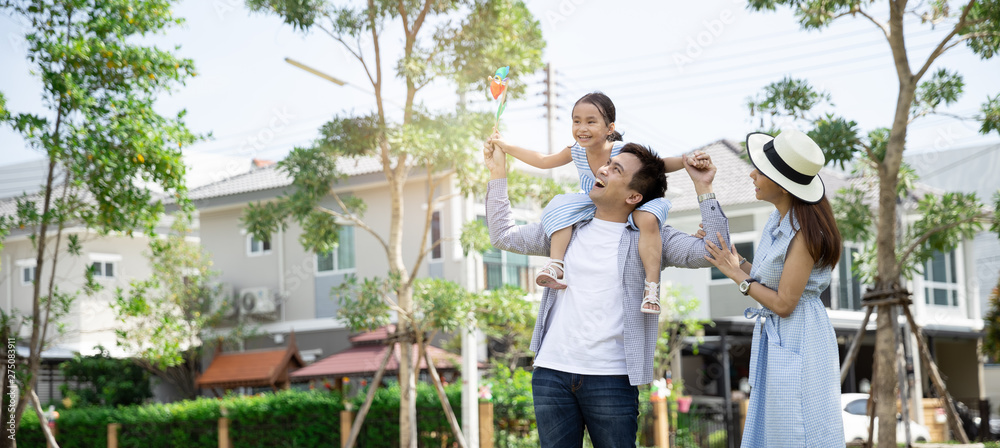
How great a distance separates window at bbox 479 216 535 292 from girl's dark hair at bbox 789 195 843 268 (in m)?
15.1

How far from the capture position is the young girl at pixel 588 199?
9.51 ft

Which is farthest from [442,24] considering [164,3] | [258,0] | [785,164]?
[785,164]

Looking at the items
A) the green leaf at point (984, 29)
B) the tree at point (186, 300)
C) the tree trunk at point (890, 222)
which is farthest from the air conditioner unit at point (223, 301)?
the green leaf at point (984, 29)

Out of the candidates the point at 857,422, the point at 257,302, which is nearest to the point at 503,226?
the point at 857,422

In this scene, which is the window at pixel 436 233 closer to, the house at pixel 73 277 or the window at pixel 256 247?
the window at pixel 256 247

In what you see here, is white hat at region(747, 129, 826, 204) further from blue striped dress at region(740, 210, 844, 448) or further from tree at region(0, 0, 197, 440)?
tree at region(0, 0, 197, 440)

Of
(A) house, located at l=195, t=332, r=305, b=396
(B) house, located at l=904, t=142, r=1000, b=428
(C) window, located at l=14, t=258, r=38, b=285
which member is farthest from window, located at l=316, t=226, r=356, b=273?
(B) house, located at l=904, t=142, r=1000, b=428

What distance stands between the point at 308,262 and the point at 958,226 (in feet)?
45.8

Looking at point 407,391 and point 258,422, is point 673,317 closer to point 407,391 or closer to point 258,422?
point 258,422

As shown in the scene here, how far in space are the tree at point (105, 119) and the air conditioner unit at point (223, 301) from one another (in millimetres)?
10611

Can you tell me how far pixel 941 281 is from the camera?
24.6m

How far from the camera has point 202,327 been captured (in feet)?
64.1

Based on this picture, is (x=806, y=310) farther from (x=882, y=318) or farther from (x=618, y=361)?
(x=882, y=318)

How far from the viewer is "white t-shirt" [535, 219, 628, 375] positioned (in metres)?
2.82
